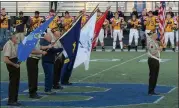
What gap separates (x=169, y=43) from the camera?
31938mm

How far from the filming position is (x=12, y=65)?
1312cm

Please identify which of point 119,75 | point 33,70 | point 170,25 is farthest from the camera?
point 170,25

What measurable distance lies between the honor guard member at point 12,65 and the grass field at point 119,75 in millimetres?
461

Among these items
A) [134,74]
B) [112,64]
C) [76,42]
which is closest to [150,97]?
[76,42]

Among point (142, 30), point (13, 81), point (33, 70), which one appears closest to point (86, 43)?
point (33, 70)

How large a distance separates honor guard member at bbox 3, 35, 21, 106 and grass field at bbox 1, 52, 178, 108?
461 mm

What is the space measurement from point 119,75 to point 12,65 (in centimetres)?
743

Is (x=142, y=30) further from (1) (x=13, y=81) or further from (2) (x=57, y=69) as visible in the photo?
(1) (x=13, y=81)

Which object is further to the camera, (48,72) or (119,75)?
(119,75)

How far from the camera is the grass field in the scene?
14.3 metres

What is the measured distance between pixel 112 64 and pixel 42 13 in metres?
14.3

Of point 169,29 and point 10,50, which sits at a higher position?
point 169,29

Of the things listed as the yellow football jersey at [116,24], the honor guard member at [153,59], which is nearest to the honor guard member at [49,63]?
the honor guard member at [153,59]

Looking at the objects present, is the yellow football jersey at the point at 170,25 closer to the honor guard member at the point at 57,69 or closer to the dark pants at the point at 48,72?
the honor guard member at the point at 57,69
